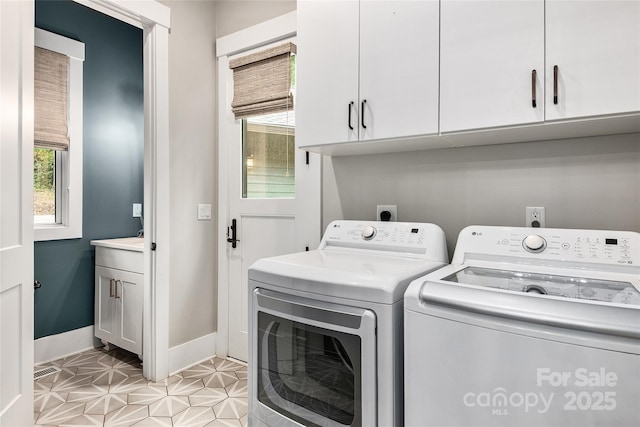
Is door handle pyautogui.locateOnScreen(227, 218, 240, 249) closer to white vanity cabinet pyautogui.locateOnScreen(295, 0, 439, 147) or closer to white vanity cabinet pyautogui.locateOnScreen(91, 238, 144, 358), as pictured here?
white vanity cabinet pyautogui.locateOnScreen(91, 238, 144, 358)

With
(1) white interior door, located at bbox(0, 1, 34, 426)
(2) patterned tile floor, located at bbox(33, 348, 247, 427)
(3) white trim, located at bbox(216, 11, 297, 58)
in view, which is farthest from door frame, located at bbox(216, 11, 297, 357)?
(1) white interior door, located at bbox(0, 1, 34, 426)

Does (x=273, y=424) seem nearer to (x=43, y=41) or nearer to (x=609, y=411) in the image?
(x=609, y=411)

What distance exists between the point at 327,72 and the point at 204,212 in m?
1.45

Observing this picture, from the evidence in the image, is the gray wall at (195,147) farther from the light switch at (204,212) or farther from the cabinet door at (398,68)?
the cabinet door at (398,68)

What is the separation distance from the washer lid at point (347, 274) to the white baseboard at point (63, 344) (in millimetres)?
2214

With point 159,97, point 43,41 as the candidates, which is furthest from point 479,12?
point 43,41

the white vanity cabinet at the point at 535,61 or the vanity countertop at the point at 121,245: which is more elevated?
the white vanity cabinet at the point at 535,61

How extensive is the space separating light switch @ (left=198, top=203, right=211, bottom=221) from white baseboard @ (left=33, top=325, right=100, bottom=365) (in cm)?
138

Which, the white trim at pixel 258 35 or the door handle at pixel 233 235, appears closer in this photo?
the white trim at pixel 258 35

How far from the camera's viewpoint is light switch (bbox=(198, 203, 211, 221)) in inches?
104

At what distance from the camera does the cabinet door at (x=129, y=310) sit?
100 inches

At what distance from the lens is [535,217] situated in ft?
5.16

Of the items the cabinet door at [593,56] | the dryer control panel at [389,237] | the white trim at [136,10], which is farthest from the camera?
the white trim at [136,10]

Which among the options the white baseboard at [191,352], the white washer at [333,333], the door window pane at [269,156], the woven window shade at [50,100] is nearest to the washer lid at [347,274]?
the white washer at [333,333]
